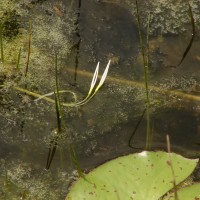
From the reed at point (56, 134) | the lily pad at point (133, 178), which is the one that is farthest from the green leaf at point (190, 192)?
the reed at point (56, 134)

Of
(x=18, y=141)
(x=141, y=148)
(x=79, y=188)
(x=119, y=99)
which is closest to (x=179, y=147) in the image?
(x=141, y=148)

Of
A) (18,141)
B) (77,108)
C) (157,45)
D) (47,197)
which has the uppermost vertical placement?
(157,45)

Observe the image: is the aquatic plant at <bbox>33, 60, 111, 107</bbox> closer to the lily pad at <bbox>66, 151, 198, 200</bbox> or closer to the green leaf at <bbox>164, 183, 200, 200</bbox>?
the lily pad at <bbox>66, 151, 198, 200</bbox>

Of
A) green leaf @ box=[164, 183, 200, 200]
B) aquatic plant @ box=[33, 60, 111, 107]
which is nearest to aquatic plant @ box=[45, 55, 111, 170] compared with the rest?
aquatic plant @ box=[33, 60, 111, 107]

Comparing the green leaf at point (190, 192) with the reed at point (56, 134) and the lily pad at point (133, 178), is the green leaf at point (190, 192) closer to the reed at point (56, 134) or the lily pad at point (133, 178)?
the lily pad at point (133, 178)

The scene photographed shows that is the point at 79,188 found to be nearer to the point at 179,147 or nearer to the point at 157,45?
the point at 179,147

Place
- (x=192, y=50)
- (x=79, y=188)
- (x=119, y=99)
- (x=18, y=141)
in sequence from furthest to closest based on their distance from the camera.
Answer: (x=192, y=50) < (x=119, y=99) < (x=18, y=141) < (x=79, y=188)
